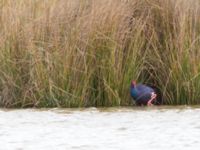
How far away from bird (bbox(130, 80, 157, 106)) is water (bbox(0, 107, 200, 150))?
200 millimetres

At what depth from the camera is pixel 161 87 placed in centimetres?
1119

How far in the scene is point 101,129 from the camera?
362 inches

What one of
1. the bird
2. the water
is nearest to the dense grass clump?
the bird

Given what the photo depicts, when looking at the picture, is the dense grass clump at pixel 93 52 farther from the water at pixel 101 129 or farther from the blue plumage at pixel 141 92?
the water at pixel 101 129

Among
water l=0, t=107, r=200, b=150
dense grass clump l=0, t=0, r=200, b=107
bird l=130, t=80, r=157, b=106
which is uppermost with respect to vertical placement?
dense grass clump l=0, t=0, r=200, b=107

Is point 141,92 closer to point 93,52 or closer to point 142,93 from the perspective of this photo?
point 142,93

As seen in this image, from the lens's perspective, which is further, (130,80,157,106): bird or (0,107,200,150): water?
(130,80,157,106): bird

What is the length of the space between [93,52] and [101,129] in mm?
1936

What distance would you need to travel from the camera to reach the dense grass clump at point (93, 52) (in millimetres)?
10812

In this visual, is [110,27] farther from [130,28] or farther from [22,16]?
[22,16]

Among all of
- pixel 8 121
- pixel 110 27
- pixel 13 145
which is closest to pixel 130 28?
pixel 110 27

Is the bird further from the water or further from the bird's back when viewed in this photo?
the water

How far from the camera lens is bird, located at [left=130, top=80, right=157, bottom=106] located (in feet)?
35.1

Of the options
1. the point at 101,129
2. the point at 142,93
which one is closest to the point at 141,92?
the point at 142,93
